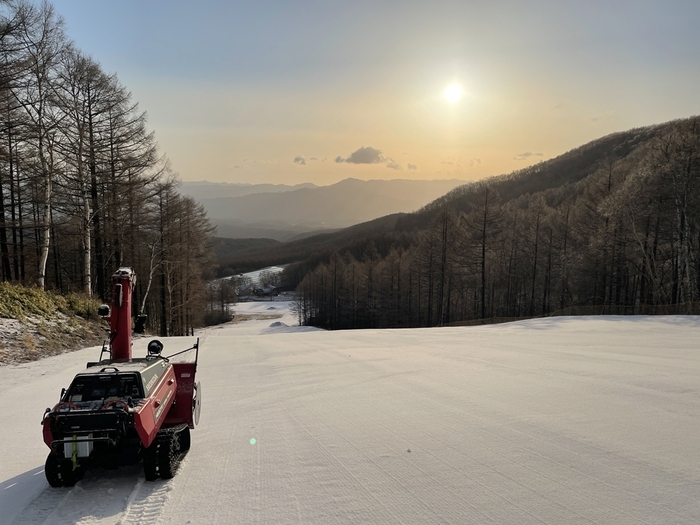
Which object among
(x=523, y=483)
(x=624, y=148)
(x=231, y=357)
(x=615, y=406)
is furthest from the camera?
(x=624, y=148)

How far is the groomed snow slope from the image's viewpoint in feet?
12.8

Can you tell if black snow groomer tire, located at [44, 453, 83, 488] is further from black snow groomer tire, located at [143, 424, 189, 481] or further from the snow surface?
the snow surface

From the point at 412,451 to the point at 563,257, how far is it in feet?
119

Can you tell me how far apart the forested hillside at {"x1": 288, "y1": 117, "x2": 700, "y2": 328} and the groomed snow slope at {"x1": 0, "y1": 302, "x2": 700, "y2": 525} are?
65.8 feet

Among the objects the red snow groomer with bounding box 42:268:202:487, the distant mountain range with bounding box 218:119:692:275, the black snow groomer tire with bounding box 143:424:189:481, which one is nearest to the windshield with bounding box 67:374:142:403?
the red snow groomer with bounding box 42:268:202:487

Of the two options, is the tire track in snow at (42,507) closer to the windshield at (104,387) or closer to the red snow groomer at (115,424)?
the red snow groomer at (115,424)

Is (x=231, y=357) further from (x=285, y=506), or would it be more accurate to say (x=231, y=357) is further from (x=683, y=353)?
(x=683, y=353)

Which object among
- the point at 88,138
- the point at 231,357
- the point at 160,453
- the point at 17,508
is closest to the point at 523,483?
the point at 160,453

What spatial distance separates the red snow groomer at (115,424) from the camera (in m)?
4.08

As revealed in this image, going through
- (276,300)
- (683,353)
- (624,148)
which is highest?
(624,148)

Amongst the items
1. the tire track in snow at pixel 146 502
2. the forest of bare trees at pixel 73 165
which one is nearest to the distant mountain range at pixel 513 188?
the forest of bare trees at pixel 73 165

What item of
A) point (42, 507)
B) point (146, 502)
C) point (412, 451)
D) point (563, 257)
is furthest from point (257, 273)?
point (146, 502)

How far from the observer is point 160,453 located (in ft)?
14.8

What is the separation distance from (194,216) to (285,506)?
112 ft
